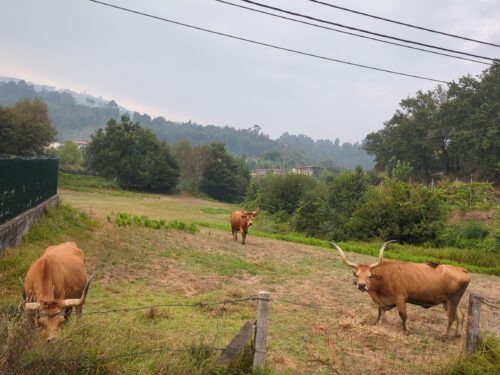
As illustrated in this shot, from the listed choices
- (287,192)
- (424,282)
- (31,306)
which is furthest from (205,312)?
(287,192)

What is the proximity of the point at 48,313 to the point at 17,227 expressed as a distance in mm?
7430

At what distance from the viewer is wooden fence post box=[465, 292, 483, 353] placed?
6.66m

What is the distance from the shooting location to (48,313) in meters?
5.55

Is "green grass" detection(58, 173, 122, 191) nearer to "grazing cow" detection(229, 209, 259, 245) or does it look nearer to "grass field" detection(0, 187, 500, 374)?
"grazing cow" detection(229, 209, 259, 245)

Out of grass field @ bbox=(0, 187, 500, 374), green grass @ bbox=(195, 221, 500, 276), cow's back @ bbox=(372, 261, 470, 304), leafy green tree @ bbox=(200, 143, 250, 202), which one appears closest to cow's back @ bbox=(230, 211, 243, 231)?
grass field @ bbox=(0, 187, 500, 374)

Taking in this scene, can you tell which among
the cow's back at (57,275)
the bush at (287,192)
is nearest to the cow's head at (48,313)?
the cow's back at (57,275)

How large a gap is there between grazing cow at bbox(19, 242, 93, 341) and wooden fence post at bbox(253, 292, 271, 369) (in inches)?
87.7

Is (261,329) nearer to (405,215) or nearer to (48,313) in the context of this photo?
(48,313)

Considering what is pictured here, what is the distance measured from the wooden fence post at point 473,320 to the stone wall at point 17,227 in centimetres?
999

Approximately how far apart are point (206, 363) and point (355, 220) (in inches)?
1009

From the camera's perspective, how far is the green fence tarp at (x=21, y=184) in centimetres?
1120

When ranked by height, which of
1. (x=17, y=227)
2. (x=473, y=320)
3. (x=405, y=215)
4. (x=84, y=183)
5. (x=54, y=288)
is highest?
(x=473, y=320)

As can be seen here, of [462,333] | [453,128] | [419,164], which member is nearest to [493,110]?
[453,128]

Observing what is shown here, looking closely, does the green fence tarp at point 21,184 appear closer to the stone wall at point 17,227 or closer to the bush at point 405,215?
the stone wall at point 17,227
